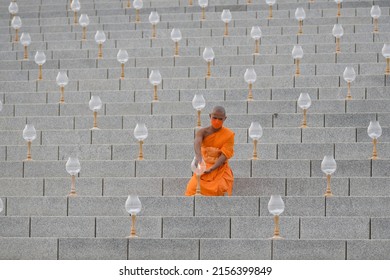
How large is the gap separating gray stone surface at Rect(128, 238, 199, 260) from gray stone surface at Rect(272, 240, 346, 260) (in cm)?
73

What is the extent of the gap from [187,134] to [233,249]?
3262 mm

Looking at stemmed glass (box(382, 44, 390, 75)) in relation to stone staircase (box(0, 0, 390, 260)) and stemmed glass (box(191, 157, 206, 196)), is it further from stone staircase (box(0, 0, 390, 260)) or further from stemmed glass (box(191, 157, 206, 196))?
stemmed glass (box(191, 157, 206, 196))

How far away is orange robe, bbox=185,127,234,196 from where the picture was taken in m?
14.1

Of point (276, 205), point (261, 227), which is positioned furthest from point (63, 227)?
point (276, 205)

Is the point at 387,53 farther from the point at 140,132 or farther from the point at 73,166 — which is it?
the point at 73,166

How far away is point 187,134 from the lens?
15445 mm

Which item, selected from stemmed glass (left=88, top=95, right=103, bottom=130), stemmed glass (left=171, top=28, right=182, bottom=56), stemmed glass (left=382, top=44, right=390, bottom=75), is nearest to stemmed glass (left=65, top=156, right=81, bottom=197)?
stemmed glass (left=88, top=95, right=103, bottom=130)

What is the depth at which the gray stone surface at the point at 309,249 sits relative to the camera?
1220 cm

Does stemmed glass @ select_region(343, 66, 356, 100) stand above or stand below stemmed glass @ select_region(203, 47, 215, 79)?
below

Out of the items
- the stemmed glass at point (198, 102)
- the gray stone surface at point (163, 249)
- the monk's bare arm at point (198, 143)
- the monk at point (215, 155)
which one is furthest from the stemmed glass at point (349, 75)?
the gray stone surface at point (163, 249)

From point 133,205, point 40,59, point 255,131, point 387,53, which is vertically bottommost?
point 133,205

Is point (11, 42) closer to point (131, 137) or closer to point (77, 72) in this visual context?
point (77, 72)

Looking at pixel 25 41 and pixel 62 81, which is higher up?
pixel 25 41

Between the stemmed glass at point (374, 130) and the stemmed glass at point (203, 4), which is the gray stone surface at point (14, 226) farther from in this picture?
the stemmed glass at point (203, 4)
